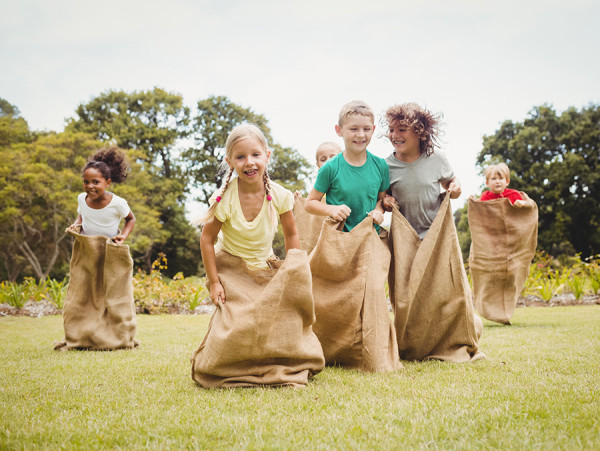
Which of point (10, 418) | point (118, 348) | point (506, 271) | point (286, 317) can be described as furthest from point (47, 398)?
point (506, 271)

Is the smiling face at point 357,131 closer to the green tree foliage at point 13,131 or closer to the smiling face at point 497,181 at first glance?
the smiling face at point 497,181

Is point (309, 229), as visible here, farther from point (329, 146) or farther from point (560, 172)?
point (560, 172)

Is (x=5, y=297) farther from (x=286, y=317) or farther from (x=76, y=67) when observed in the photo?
(x=76, y=67)

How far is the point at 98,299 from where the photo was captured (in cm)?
504

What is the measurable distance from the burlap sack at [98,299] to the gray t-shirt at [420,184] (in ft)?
8.85

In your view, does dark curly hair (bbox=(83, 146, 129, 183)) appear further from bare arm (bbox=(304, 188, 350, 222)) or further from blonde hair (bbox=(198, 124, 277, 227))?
bare arm (bbox=(304, 188, 350, 222))

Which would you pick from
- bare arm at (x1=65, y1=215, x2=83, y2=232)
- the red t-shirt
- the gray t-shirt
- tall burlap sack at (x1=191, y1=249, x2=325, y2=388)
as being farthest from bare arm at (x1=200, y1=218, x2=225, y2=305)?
the red t-shirt

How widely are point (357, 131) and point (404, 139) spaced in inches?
18.6

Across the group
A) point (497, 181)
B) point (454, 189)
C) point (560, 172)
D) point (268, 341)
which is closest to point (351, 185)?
point (454, 189)

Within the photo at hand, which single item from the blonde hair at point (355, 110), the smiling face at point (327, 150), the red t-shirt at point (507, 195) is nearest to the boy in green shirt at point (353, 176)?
the blonde hair at point (355, 110)

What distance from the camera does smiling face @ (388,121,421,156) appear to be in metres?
3.97

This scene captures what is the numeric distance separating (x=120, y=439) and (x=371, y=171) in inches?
102

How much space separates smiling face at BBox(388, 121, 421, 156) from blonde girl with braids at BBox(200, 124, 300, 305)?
110 cm

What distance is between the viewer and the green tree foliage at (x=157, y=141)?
27.5 m
